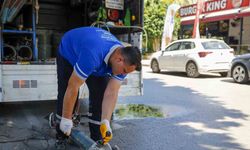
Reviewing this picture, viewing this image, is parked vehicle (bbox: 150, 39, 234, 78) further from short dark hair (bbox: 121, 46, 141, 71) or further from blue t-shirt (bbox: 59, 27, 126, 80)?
short dark hair (bbox: 121, 46, 141, 71)

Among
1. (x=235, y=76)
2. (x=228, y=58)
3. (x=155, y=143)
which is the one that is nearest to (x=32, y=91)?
(x=155, y=143)

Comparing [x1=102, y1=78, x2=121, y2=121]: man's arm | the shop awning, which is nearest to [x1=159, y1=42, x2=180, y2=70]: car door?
the shop awning

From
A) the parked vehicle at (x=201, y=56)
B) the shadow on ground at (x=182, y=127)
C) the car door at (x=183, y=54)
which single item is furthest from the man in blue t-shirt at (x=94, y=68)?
the car door at (x=183, y=54)

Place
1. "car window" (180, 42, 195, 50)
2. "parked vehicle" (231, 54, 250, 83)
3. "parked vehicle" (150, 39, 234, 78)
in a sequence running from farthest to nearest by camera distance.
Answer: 1. "car window" (180, 42, 195, 50)
2. "parked vehicle" (150, 39, 234, 78)
3. "parked vehicle" (231, 54, 250, 83)

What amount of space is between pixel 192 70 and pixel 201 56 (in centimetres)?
67

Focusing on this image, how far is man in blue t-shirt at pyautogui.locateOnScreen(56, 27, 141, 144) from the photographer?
2.75 meters

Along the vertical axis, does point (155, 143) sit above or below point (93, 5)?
below

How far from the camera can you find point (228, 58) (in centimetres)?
1207

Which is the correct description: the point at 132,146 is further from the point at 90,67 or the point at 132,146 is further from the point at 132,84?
the point at 90,67

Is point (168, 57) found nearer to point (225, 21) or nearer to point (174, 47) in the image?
point (174, 47)

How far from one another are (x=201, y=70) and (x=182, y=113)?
19.3ft

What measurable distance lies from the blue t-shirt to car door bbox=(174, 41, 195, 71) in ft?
31.1

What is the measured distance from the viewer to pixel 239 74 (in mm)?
10625

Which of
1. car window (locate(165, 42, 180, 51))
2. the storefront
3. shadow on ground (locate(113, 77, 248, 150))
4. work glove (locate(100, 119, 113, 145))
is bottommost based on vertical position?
shadow on ground (locate(113, 77, 248, 150))
